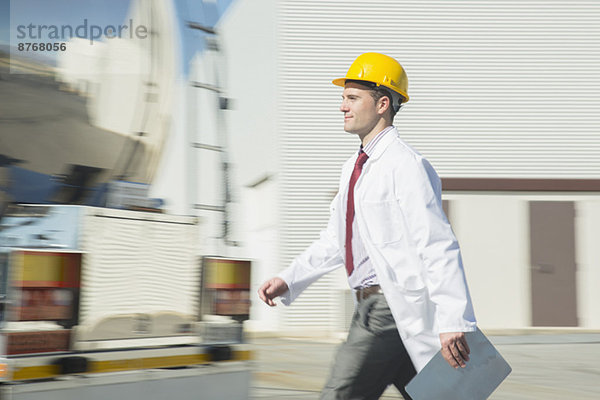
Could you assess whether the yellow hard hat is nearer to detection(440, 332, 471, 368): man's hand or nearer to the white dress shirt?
the white dress shirt

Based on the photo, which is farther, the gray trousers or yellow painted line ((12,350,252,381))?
yellow painted line ((12,350,252,381))

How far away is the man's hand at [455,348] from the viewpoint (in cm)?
276

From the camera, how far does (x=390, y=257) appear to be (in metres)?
2.96

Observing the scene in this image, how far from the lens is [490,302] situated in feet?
50.4

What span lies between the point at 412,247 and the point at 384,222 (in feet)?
0.47

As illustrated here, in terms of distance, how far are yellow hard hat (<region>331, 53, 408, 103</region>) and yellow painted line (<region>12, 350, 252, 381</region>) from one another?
187cm

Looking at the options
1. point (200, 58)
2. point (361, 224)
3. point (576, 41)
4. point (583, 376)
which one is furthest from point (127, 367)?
point (576, 41)

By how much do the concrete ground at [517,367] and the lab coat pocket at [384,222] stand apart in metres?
3.99

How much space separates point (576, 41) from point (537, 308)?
5.61m

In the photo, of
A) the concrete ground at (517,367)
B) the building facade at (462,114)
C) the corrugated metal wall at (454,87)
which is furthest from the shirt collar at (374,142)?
the corrugated metal wall at (454,87)

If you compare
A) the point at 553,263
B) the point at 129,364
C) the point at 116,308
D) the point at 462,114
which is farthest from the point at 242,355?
the point at 462,114

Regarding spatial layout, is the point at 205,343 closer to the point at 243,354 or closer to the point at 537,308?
the point at 243,354

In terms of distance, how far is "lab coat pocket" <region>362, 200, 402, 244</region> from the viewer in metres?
2.97

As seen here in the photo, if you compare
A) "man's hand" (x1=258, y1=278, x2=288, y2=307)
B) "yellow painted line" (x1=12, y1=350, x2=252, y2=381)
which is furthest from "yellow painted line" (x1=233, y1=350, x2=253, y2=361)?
"man's hand" (x1=258, y1=278, x2=288, y2=307)
